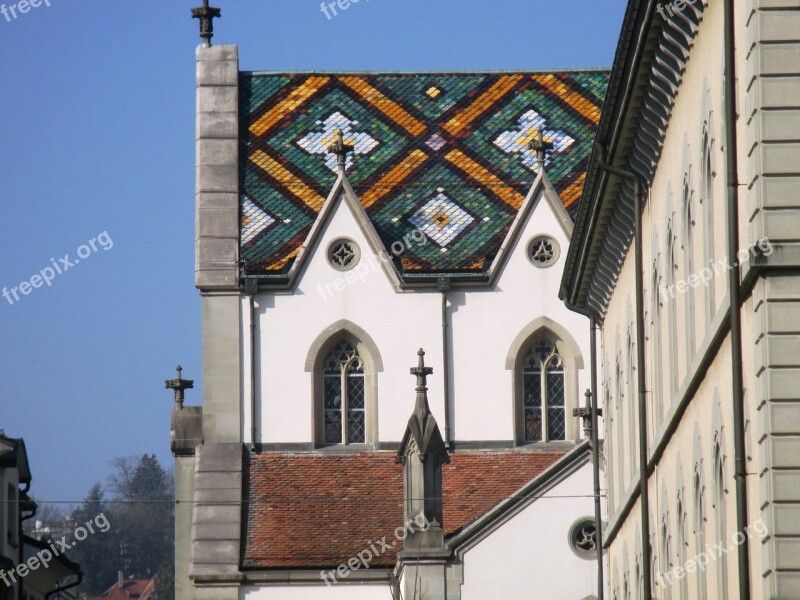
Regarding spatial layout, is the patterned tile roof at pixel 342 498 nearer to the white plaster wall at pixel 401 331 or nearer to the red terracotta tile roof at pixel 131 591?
the white plaster wall at pixel 401 331

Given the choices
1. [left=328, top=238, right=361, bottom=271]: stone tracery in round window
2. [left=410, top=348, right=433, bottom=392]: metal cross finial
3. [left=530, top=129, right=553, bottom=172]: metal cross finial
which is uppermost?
[left=530, top=129, right=553, bottom=172]: metal cross finial

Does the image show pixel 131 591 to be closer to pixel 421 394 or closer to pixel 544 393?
pixel 544 393

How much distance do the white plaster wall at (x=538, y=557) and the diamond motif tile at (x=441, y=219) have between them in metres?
7.18

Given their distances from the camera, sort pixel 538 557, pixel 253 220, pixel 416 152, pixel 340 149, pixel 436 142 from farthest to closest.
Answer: pixel 436 142 < pixel 416 152 < pixel 253 220 < pixel 340 149 < pixel 538 557

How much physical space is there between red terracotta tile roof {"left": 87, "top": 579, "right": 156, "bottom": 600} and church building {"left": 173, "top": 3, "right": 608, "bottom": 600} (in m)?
59.5

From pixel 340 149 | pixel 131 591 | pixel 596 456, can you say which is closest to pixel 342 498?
pixel 340 149

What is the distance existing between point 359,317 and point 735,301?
26.3 metres

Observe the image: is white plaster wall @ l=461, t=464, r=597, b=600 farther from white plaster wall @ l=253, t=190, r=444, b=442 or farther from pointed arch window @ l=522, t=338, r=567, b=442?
white plaster wall @ l=253, t=190, r=444, b=442

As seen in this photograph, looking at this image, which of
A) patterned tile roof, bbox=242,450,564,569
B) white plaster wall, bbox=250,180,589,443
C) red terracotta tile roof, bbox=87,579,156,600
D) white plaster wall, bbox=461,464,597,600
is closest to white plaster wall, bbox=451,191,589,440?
white plaster wall, bbox=250,180,589,443

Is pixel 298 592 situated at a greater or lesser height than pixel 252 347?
lesser

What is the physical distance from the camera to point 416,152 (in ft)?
148

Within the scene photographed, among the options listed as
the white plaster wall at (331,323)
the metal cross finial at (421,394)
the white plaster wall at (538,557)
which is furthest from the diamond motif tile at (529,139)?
the white plaster wall at (538,557)

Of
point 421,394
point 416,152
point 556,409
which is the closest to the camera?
point 421,394

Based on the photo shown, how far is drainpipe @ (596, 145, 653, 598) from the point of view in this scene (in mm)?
24703
